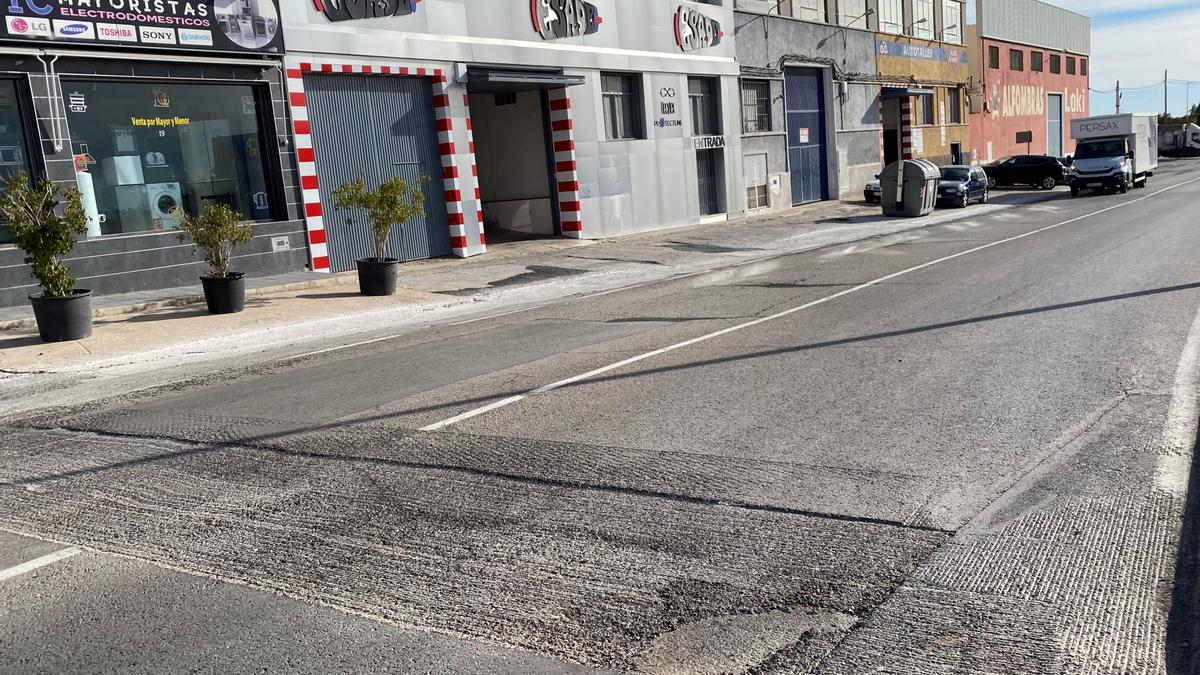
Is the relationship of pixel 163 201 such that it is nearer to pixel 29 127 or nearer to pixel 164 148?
pixel 164 148

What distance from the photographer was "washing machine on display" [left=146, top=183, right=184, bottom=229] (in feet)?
55.9

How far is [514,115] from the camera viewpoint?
26.9 meters

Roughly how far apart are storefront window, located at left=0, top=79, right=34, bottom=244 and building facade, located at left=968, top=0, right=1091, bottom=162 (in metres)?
49.2

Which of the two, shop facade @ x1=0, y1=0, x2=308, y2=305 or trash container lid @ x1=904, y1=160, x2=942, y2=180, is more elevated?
shop facade @ x1=0, y1=0, x2=308, y2=305

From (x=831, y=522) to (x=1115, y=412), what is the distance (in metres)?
3.19

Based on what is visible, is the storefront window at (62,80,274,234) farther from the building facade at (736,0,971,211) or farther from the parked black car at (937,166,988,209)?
the parked black car at (937,166,988,209)

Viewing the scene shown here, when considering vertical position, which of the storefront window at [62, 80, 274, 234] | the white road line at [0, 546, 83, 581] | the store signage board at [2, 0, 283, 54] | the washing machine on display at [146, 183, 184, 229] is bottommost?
the white road line at [0, 546, 83, 581]

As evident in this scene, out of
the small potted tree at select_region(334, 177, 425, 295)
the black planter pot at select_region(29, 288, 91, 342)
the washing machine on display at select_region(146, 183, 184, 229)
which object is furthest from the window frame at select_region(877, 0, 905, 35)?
the black planter pot at select_region(29, 288, 91, 342)

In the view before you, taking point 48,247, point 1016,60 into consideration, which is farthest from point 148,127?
point 1016,60

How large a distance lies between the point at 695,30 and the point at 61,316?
73.6 feet

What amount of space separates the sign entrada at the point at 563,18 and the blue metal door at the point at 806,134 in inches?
489

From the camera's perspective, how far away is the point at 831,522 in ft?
16.3

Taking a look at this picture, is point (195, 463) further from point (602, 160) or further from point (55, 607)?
point (602, 160)

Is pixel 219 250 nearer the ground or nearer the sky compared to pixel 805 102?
nearer the ground
